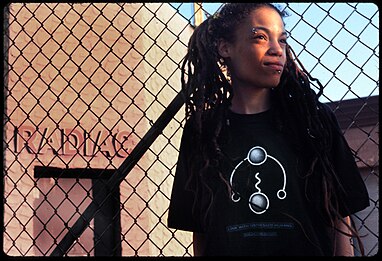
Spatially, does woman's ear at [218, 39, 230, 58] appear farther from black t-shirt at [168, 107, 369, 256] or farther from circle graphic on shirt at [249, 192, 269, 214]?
circle graphic on shirt at [249, 192, 269, 214]

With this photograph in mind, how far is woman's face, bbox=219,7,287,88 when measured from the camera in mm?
2021

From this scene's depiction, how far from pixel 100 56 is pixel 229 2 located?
4.01 m

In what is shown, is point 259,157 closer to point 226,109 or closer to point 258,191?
point 258,191

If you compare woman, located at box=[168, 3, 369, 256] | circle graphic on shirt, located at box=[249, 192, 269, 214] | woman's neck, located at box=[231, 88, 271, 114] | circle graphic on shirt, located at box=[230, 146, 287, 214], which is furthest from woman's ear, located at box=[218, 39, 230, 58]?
circle graphic on shirt, located at box=[249, 192, 269, 214]

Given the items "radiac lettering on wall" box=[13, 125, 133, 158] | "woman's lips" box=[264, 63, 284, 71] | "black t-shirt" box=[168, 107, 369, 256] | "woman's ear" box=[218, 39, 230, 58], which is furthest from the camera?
"radiac lettering on wall" box=[13, 125, 133, 158]

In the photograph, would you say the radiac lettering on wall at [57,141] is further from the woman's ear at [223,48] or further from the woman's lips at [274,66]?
the woman's lips at [274,66]

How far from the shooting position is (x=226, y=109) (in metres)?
2.09

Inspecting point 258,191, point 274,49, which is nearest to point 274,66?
point 274,49

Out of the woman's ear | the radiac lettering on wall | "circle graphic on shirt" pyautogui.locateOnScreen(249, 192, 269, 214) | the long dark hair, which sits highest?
the radiac lettering on wall

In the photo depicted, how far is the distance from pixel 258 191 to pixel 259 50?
1.44 feet

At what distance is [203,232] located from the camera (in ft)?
6.63

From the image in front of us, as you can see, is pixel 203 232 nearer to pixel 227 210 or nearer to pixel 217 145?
pixel 227 210

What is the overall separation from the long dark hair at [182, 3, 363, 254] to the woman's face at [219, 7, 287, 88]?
0.11ft


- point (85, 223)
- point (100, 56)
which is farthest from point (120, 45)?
point (85, 223)
